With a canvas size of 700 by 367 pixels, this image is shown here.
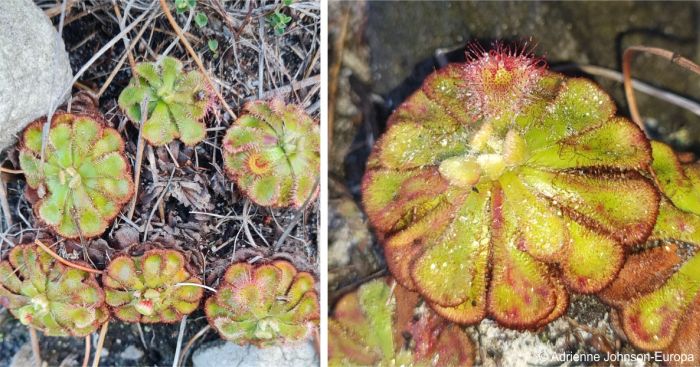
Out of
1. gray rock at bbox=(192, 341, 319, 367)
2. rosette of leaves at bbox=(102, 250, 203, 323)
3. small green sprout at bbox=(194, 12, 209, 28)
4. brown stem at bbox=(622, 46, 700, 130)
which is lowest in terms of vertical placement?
gray rock at bbox=(192, 341, 319, 367)

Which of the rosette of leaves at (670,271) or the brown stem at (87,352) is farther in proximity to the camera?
the brown stem at (87,352)

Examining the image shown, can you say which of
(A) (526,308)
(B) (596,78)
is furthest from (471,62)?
(A) (526,308)

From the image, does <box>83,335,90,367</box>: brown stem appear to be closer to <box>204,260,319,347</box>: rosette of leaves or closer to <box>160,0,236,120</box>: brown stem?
<box>204,260,319,347</box>: rosette of leaves

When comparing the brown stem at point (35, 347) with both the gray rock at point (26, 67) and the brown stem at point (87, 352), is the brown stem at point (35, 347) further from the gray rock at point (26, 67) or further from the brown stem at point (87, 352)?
the gray rock at point (26, 67)

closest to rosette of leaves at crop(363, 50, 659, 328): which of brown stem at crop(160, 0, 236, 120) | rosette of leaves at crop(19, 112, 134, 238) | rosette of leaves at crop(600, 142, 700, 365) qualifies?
rosette of leaves at crop(600, 142, 700, 365)

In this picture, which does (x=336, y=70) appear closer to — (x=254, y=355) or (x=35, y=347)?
(x=254, y=355)

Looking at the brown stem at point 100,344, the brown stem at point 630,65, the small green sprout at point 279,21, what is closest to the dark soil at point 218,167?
the small green sprout at point 279,21

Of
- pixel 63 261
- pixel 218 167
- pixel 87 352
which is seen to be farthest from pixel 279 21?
pixel 87 352
